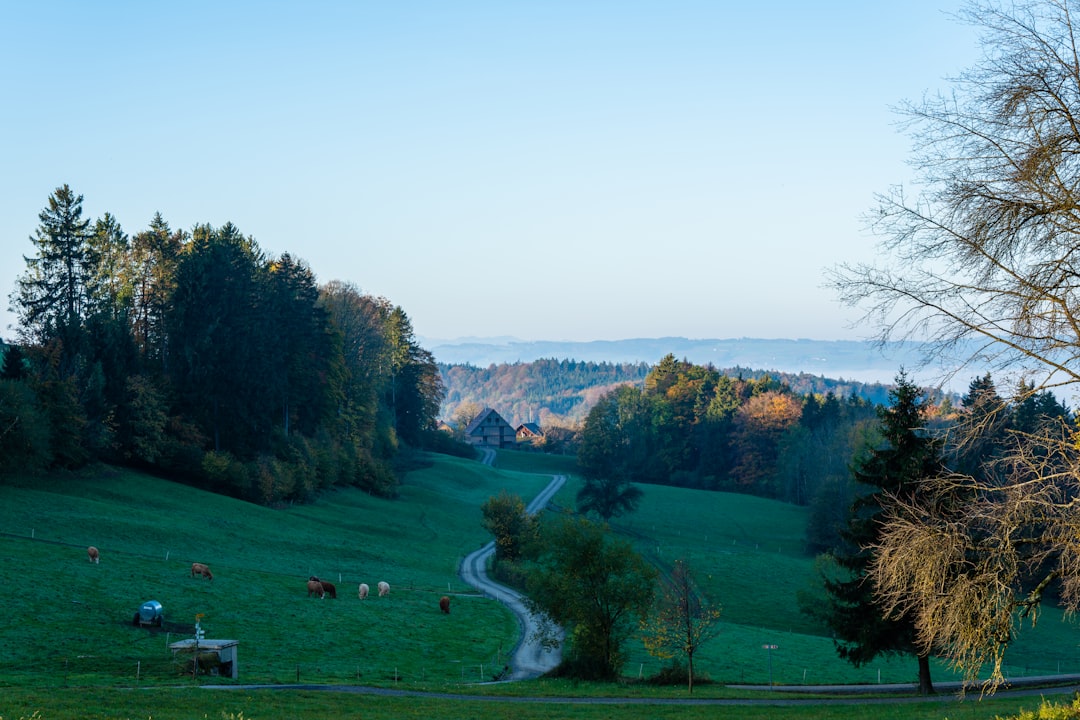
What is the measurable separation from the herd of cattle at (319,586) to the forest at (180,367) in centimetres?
1725

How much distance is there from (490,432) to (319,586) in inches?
5213

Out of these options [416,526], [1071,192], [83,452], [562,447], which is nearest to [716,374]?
[562,447]

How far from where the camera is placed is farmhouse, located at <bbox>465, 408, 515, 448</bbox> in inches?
7098

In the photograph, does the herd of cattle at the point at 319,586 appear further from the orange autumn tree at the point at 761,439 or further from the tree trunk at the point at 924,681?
the orange autumn tree at the point at 761,439

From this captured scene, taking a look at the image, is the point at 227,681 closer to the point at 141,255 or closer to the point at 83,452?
the point at 83,452

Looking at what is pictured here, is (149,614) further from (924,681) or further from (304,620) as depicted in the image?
(924,681)

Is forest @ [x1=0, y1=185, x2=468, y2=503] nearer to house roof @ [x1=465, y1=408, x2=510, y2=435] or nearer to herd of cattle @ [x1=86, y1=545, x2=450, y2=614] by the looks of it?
herd of cattle @ [x1=86, y1=545, x2=450, y2=614]

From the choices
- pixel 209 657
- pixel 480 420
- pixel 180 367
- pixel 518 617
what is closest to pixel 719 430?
pixel 480 420

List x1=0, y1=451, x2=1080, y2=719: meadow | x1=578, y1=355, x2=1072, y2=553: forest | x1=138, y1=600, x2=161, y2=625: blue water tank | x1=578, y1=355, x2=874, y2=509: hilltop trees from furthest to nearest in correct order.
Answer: x1=578, y1=355, x2=874, y2=509: hilltop trees → x1=578, y1=355, x2=1072, y2=553: forest → x1=138, y1=600, x2=161, y2=625: blue water tank → x1=0, y1=451, x2=1080, y2=719: meadow

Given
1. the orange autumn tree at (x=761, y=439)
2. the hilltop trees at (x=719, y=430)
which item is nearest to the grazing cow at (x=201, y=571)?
the hilltop trees at (x=719, y=430)

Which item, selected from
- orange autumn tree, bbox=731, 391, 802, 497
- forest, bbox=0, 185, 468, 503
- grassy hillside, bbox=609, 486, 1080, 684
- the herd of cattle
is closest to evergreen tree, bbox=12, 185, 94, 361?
forest, bbox=0, 185, 468, 503

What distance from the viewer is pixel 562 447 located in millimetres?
172250

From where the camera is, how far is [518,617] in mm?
53438

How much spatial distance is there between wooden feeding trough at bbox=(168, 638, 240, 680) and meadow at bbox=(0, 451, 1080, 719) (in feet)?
1.44
